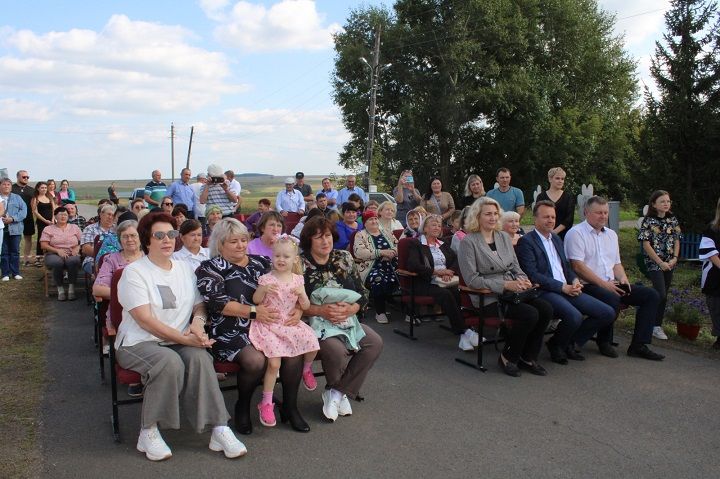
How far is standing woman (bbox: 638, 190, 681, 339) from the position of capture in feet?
22.0


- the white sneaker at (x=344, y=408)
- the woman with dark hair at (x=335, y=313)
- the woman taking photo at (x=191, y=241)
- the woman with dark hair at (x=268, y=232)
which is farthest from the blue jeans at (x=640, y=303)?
the woman taking photo at (x=191, y=241)

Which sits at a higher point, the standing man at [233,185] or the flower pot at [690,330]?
the standing man at [233,185]

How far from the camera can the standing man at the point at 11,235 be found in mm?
10266

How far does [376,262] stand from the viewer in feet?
25.4

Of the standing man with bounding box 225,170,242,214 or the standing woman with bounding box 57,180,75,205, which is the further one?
the standing woman with bounding box 57,180,75,205

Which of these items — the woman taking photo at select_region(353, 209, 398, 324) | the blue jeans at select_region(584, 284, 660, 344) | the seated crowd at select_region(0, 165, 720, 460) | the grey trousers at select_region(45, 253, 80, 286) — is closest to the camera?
the seated crowd at select_region(0, 165, 720, 460)

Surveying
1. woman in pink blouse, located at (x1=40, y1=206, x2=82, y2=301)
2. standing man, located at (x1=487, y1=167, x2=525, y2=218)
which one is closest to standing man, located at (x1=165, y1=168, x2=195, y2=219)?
woman in pink blouse, located at (x1=40, y1=206, x2=82, y2=301)

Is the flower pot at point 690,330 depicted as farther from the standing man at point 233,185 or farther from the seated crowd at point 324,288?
the standing man at point 233,185

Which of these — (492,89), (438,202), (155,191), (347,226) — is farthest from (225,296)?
(492,89)

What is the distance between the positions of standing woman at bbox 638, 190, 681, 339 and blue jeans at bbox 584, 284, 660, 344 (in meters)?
0.69

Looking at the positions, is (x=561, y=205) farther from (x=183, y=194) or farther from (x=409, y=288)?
(x=183, y=194)

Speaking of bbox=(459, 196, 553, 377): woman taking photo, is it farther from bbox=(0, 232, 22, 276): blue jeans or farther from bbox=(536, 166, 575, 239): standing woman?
bbox=(0, 232, 22, 276): blue jeans

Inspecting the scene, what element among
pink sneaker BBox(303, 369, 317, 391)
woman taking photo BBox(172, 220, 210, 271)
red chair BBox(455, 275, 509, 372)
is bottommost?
pink sneaker BBox(303, 369, 317, 391)

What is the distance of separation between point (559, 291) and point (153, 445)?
3.80 meters
